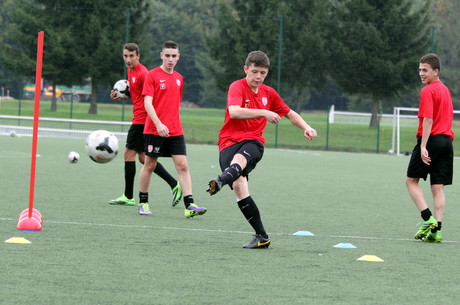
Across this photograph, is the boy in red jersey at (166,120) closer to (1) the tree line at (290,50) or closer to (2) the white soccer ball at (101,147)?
(2) the white soccer ball at (101,147)

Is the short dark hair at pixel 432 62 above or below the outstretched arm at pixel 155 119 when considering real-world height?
above

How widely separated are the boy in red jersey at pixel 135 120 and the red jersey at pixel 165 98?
0.62 metres

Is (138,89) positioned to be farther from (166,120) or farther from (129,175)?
(129,175)

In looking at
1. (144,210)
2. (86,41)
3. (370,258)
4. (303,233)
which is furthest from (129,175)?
(86,41)

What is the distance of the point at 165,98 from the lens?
8.89 m

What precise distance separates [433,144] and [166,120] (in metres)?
2.87

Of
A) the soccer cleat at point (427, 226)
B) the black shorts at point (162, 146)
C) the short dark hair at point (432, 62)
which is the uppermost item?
the short dark hair at point (432, 62)

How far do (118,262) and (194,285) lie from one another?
0.92 m

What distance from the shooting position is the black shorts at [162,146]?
892 cm

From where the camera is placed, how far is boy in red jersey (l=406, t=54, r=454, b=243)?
7.49 meters

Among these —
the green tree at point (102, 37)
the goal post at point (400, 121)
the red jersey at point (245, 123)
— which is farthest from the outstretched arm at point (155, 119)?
the green tree at point (102, 37)

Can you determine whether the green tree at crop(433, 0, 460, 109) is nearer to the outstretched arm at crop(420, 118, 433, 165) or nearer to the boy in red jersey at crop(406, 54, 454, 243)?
the boy in red jersey at crop(406, 54, 454, 243)

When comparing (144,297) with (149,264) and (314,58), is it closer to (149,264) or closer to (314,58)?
(149,264)

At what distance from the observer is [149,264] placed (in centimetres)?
575
